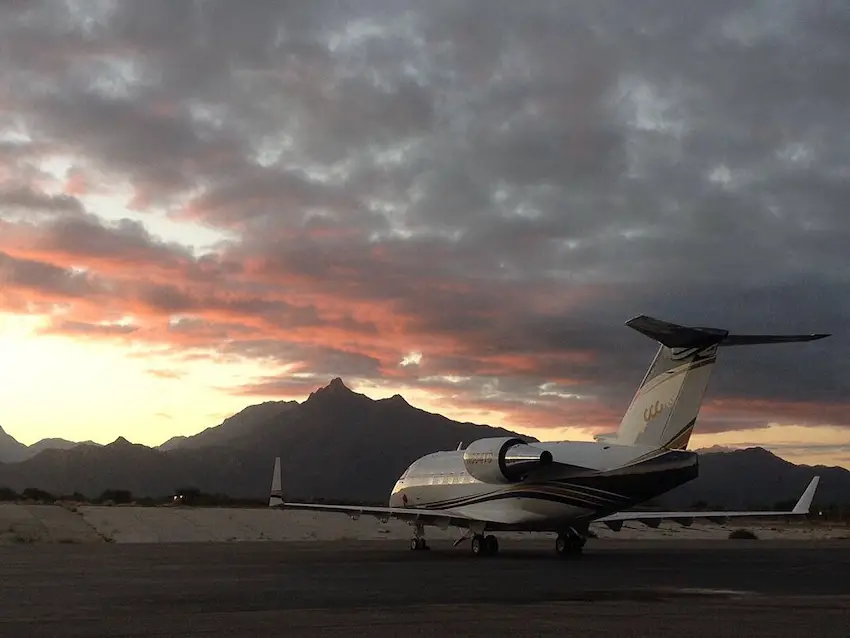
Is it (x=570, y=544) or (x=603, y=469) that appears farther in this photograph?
(x=570, y=544)

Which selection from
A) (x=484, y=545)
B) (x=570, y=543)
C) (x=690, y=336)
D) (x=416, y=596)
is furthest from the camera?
(x=484, y=545)

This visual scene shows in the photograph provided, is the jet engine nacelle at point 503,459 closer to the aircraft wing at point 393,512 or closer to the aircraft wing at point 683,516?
the aircraft wing at point 393,512

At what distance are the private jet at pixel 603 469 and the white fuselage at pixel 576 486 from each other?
0.10 ft

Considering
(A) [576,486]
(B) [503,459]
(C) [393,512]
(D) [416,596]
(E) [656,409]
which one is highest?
(E) [656,409]

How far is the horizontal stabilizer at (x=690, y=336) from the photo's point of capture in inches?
960

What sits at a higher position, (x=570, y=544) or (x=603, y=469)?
(x=603, y=469)

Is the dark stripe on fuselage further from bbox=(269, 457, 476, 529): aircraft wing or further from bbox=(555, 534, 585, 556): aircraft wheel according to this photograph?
bbox=(269, 457, 476, 529): aircraft wing

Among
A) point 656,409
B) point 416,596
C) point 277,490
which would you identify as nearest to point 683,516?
point 656,409

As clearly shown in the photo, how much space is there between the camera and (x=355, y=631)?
1127cm

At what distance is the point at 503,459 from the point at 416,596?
1357 centimetres

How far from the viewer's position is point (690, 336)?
2541 centimetres

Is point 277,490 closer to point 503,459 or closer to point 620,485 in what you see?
point 503,459

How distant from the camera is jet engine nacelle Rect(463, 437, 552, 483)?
1124 inches

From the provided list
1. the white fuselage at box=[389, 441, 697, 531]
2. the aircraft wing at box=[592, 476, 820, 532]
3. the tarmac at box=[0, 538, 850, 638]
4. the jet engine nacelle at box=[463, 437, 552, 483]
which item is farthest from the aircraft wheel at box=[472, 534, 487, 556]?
the aircraft wing at box=[592, 476, 820, 532]
